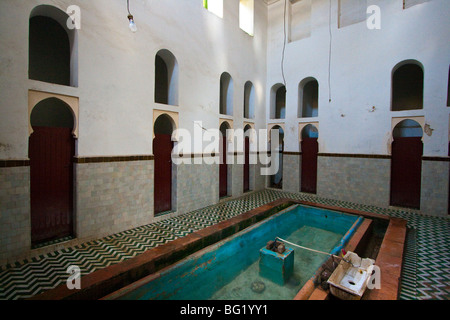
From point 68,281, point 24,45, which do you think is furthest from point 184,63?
point 68,281

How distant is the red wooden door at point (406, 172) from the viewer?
6.04m

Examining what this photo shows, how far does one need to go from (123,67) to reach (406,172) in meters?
7.16

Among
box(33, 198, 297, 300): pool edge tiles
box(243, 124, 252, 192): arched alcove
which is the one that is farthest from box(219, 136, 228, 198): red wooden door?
box(33, 198, 297, 300): pool edge tiles

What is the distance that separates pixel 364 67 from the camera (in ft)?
21.5

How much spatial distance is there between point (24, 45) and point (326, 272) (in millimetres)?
5105

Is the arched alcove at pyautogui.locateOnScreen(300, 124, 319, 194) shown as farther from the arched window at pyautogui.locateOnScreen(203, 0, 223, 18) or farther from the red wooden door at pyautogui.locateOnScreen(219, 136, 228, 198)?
the arched window at pyautogui.locateOnScreen(203, 0, 223, 18)

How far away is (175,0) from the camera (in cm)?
521

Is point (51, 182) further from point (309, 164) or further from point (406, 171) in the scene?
point (406, 171)

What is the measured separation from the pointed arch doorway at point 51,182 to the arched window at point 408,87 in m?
9.05

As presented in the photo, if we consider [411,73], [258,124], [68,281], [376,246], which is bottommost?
[376,246]

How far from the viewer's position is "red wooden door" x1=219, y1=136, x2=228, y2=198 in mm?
7113

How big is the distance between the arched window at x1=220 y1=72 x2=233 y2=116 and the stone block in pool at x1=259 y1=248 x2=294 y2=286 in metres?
4.44
